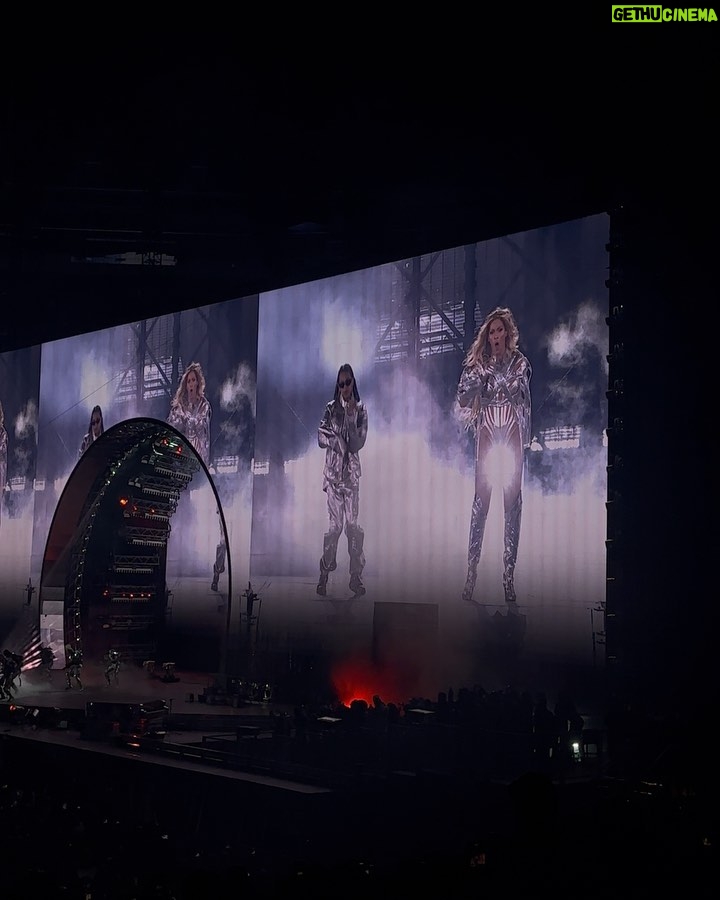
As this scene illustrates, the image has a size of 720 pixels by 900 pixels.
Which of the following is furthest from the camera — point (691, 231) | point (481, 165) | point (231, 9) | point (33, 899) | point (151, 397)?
point (151, 397)

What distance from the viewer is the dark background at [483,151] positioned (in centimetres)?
1277

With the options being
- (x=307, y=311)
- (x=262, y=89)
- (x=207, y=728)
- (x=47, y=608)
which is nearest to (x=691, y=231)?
(x=262, y=89)

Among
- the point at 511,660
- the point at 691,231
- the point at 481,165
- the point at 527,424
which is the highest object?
the point at 481,165

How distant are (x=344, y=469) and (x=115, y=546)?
23.1 feet

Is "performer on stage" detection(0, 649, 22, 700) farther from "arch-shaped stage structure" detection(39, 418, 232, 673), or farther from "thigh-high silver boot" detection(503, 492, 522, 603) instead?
"thigh-high silver boot" detection(503, 492, 522, 603)

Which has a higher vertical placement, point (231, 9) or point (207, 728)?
point (231, 9)

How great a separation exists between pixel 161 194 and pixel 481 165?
491 cm

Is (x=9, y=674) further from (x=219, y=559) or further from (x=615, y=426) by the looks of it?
(x=615, y=426)

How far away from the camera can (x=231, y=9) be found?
1211 centimetres

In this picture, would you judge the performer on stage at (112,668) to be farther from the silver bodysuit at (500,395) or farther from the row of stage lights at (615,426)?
the row of stage lights at (615,426)

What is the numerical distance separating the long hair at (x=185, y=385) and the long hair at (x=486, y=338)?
6.20m

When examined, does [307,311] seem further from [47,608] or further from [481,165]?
[47,608]

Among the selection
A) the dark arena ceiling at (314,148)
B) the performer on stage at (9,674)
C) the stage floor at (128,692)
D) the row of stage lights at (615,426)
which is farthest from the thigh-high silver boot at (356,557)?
the performer on stage at (9,674)

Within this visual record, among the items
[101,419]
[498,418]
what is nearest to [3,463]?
[101,419]
